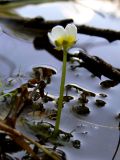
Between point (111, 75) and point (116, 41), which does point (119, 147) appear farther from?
point (116, 41)

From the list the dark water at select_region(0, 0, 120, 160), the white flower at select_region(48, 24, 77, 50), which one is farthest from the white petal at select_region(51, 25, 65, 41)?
the dark water at select_region(0, 0, 120, 160)

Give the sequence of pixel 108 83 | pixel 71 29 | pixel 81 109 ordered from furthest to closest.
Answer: pixel 108 83 → pixel 81 109 → pixel 71 29

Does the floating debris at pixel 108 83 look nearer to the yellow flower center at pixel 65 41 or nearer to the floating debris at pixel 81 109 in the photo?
the floating debris at pixel 81 109

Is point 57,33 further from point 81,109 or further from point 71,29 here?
point 81,109

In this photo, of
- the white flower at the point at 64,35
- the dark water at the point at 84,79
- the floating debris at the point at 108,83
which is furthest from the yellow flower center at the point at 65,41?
the floating debris at the point at 108,83

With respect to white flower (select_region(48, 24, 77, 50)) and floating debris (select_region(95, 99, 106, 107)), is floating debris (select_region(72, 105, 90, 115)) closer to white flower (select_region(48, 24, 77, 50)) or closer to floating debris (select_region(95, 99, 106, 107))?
floating debris (select_region(95, 99, 106, 107))

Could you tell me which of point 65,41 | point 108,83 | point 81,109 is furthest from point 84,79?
point 65,41

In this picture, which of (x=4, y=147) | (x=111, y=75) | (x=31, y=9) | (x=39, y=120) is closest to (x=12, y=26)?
(x=31, y=9)

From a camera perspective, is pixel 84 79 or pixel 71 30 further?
pixel 84 79

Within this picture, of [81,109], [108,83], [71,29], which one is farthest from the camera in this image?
[108,83]
